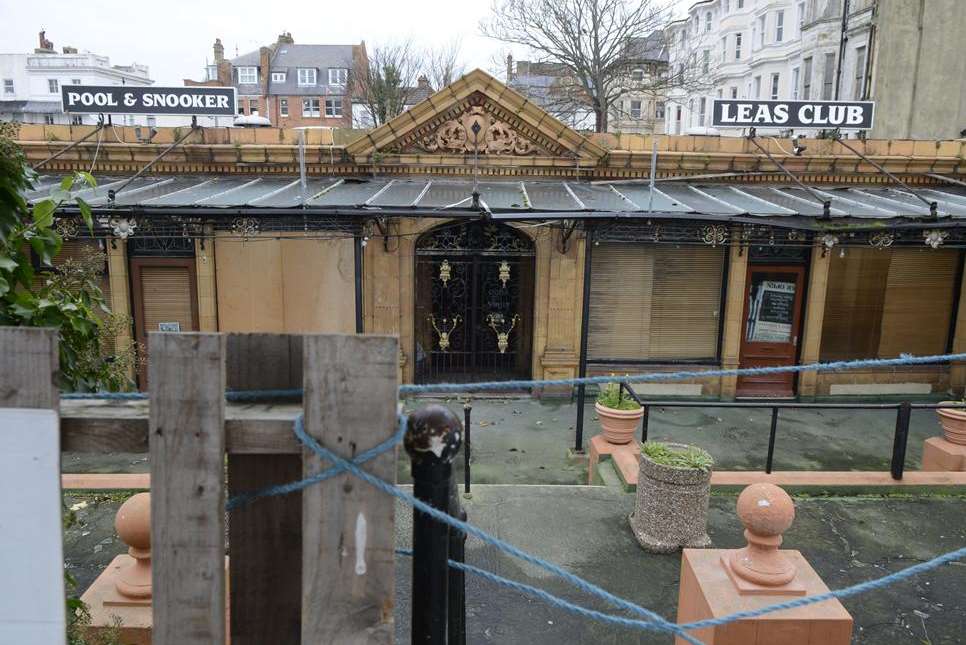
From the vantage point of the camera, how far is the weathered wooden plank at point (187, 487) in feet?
5.36

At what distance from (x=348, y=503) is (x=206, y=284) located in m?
11.9

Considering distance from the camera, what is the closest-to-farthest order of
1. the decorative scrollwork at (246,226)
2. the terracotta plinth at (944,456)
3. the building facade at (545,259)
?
1. the terracotta plinth at (944,456)
2. the decorative scrollwork at (246,226)
3. the building facade at (545,259)

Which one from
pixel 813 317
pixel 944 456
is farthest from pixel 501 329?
pixel 944 456

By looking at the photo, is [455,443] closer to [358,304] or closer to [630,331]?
[358,304]

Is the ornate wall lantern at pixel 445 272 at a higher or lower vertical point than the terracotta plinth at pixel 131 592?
higher

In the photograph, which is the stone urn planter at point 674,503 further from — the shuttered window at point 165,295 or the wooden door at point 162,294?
the shuttered window at point 165,295

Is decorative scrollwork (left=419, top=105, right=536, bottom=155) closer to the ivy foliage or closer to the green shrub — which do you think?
the green shrub

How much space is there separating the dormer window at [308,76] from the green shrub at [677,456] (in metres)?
65.2

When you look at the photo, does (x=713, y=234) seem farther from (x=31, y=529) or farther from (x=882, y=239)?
(x=31, y=529)

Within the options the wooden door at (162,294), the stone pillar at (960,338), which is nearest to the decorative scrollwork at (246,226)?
the wooden door at (162,294)

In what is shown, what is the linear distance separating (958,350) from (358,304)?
12.1 m

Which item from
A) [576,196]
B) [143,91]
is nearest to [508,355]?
[576,196]

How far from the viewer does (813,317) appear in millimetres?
13242

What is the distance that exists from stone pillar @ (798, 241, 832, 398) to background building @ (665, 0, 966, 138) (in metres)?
4.46
